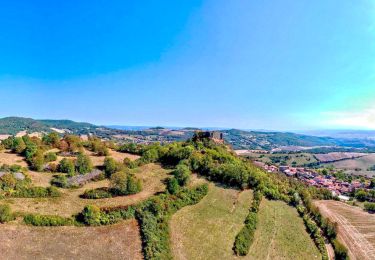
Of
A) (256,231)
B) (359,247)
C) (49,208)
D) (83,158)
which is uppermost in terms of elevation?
(83,158)

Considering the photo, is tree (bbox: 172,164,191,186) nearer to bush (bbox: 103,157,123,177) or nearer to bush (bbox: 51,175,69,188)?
bush (bbox: 103,157,123,177)

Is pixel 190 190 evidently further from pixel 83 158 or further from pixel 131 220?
pixel 83 158

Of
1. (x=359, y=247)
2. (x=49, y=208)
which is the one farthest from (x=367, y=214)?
(x=49, y=208)

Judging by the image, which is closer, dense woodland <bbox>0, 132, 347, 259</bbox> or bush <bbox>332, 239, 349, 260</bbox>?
dense woodland <bbox>0, 132, 347, 259</bbox>

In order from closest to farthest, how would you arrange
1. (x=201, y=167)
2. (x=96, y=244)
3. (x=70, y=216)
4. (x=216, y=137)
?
(x=96, y=244), (x=70, y=216), (x=201, y=167), (x=216, y=137)

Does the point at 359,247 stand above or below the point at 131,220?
below

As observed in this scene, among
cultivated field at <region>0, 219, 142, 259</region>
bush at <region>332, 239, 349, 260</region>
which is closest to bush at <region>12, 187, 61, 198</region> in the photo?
cultivated field at <region>0, 219, 142, 259</region>

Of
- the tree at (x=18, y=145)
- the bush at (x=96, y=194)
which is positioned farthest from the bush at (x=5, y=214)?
the tree at (x=18, y=145)
